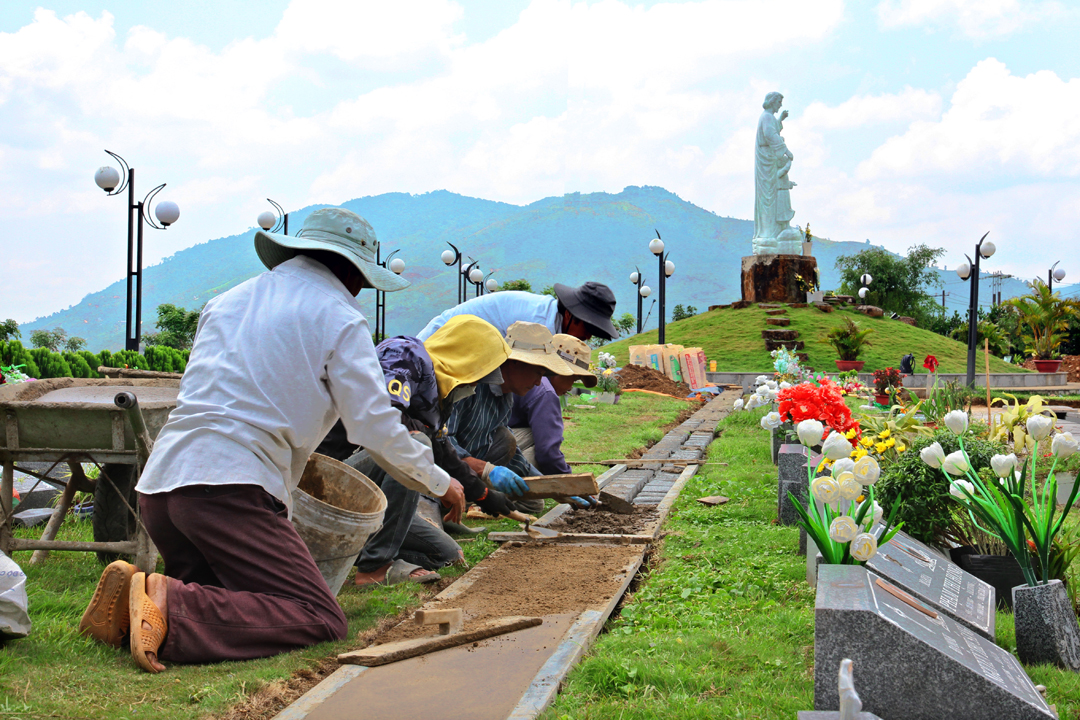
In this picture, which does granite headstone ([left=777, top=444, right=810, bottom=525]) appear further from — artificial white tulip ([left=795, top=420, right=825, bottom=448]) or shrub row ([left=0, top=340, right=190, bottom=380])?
shrub row ([left=0, top=340, right=190, bottom=380])

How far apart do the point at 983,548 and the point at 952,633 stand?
5.50ft

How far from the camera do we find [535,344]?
5.50m

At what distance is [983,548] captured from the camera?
445 centimetres

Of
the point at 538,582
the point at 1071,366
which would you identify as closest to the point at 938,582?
the point at 538,582

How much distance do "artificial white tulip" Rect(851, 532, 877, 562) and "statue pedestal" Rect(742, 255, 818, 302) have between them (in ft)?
105

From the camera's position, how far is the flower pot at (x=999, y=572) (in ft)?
13.5

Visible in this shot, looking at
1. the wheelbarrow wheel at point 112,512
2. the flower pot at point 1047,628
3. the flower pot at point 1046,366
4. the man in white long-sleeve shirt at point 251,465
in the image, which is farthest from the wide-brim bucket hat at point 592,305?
the flower pot at point 1046,366

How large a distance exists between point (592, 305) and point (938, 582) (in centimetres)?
358

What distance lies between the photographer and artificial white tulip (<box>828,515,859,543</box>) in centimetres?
310

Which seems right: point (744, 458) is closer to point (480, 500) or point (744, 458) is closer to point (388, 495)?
point (480, 500)

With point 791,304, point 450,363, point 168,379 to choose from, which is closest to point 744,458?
point 450,363

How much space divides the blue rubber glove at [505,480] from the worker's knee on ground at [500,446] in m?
0.62

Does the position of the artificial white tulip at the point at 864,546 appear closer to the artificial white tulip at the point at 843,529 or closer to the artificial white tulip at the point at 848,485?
the artificial white tulip at the point at 843,529

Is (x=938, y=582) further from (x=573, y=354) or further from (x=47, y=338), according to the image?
(x=47, y=338)
